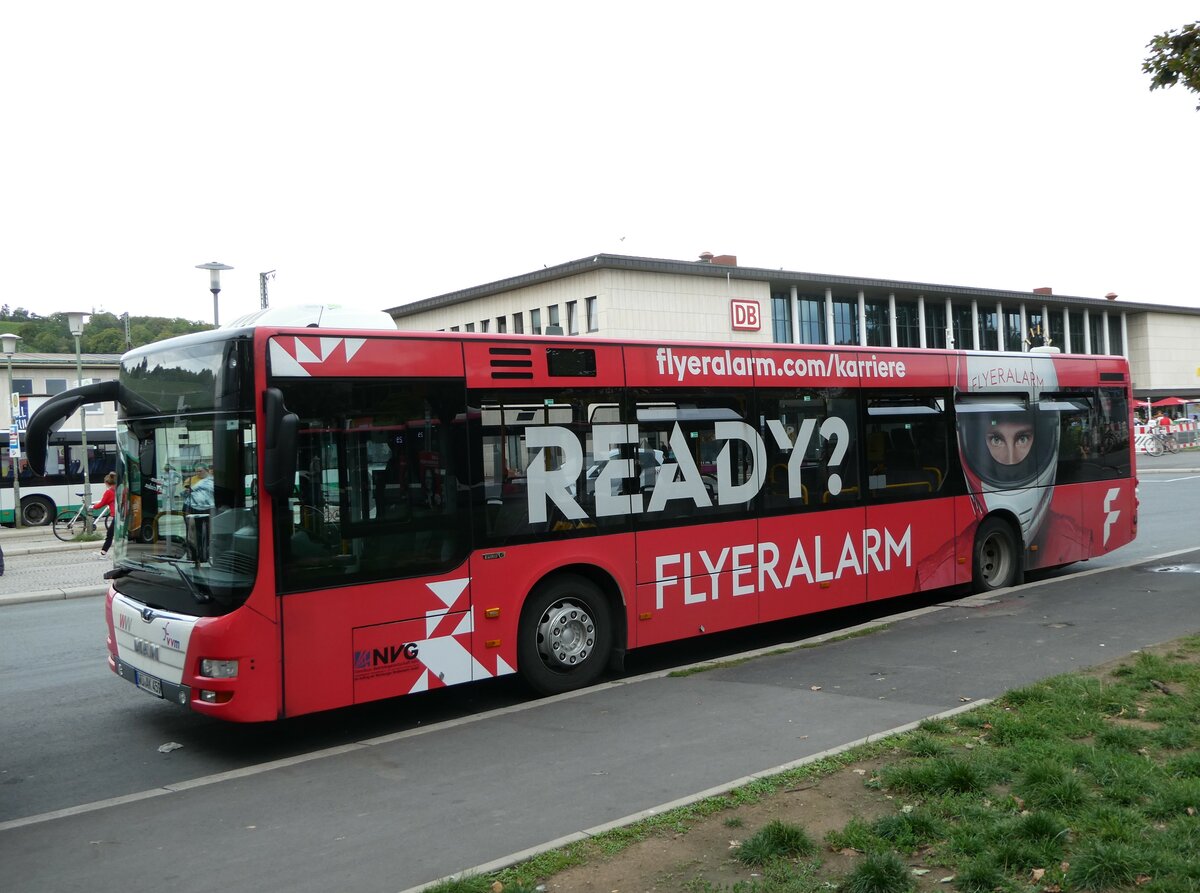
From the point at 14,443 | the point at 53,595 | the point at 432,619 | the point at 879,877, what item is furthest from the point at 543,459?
the point at 14,443

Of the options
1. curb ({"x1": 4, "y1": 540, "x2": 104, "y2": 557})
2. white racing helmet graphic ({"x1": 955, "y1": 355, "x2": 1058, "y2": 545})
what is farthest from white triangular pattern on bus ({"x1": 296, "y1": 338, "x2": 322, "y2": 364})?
curb ({"x1": 4, "y1": 540, "x2": 104, "y2": 557})

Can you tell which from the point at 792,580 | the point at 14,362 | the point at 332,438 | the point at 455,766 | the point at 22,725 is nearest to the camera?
the point at 455,766

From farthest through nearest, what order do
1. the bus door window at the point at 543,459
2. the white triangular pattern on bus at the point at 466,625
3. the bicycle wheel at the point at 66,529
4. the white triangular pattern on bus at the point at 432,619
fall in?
the bicycle wheel at the point at 66,529 → the bus door window at the point at 543,459 → the white triangular pattern on bus at the point at 466,625 → the white triangular pattern on bus at the point at 432,619

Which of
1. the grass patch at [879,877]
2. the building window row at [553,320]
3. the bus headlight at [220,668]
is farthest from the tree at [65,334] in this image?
the grass patch at [879,877]

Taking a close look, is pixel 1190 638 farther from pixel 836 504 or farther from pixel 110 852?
pixel 110 852

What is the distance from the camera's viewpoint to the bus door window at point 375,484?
6.96 metres

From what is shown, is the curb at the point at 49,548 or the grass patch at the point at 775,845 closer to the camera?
the grass patch at the point at 775,845

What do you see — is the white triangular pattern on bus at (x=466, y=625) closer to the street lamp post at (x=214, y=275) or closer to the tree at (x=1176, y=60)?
the tree at (x=1176, y=60)

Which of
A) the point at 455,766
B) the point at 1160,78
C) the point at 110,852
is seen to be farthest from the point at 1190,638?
the point at 110,852

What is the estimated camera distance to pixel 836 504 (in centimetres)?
1055

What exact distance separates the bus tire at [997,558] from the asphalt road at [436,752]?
136 centimetres

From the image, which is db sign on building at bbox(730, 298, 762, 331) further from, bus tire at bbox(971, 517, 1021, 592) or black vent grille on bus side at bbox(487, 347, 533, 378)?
black vent grille on bus side at bbox(487, 347, 533, 378)

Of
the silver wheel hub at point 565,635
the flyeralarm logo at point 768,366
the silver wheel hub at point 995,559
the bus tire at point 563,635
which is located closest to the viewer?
the bus tire at point 563,635

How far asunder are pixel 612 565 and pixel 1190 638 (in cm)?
491
